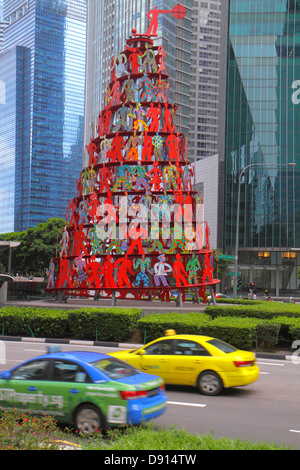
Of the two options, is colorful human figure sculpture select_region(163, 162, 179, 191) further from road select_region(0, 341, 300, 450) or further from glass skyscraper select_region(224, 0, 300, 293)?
glass skyscraper select_region(224, 0, 300, 293)

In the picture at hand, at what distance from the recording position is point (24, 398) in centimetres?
960

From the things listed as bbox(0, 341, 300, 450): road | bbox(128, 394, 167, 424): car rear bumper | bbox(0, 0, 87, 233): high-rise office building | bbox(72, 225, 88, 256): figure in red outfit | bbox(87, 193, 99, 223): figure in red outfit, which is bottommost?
bbox(0, 341, 300, 450): road

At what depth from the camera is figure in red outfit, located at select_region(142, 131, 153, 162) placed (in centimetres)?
2819

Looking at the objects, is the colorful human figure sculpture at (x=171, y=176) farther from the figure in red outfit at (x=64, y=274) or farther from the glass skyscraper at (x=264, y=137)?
the glass skyscraper at (x=264, y=137)

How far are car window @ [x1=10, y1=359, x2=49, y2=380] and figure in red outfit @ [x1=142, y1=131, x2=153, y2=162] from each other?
1938 cm

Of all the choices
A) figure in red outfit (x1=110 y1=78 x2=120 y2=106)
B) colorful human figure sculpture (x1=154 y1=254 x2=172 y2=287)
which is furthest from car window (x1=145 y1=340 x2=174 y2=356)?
figure in red outfit (x1=110 y1=78 x2=120 y2=106)

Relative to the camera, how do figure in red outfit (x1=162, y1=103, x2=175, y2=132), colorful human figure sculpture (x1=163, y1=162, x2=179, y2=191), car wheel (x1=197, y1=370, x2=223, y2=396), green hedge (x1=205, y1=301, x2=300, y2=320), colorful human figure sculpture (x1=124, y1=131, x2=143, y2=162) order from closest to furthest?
car wheel (x1=197, y1=370, x2=223, y2=396), green hedge (x1=205, y1=301, x2=300, y2=320), colorful human figure sculpture (x1=163, y1=162, x2=179, y2=191), colorful human figure sculpture (x1=124, y1=131, x2=143, y2=162), figure in red outfit (x1=162, y1=103, x2=175, y2=132)

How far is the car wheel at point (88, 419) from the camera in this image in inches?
348

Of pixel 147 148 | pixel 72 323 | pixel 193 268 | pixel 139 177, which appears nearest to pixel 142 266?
pixel 193 268

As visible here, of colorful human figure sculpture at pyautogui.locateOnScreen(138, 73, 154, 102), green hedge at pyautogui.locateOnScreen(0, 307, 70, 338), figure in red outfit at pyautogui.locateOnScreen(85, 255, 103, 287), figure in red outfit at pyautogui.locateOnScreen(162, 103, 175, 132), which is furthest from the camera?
colorful human figure sculpture at pyautogui.locateOnScreen(138, 73, 154, 102)

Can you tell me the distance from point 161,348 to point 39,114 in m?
161

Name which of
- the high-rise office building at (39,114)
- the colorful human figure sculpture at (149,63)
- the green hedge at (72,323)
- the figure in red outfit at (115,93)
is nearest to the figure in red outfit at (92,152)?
the figure in red outfit at (115,93)

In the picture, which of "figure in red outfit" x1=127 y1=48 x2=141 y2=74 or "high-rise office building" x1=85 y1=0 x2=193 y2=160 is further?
"high-rise office building" x1=85 y1=0 x2=193 y2=160

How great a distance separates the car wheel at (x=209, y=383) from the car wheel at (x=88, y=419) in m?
3.98
